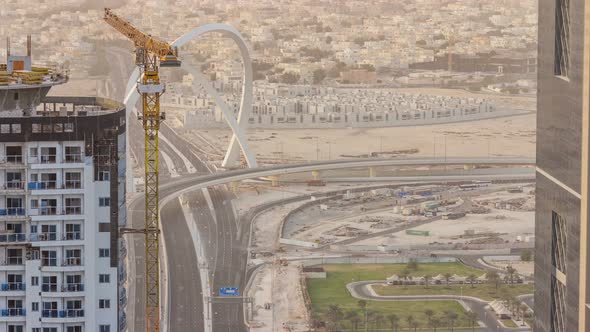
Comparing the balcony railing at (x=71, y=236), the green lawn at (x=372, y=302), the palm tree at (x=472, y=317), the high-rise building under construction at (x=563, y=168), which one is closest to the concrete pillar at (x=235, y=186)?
the green lawn at (x=372, y=302)

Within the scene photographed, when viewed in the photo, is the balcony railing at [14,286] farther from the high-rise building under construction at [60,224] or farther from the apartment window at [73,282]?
the apartment window at [73,282]

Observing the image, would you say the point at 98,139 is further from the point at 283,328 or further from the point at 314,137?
the point at 314,137

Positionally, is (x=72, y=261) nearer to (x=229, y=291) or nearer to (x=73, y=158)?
(x=73, y=158)

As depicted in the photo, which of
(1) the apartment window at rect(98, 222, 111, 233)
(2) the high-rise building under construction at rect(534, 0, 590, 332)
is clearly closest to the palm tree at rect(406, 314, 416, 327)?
(1) the apartment window at rect(98, 222, 111, 233)

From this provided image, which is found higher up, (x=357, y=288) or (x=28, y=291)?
(x=28, y=291)

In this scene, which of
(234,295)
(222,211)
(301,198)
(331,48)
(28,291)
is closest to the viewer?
(28,291)

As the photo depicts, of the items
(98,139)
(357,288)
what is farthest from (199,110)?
(98,139)

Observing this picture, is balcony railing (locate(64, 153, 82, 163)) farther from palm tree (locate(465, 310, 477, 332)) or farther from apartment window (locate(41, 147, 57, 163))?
palm tree (locate(465, 310, 477, 332))
